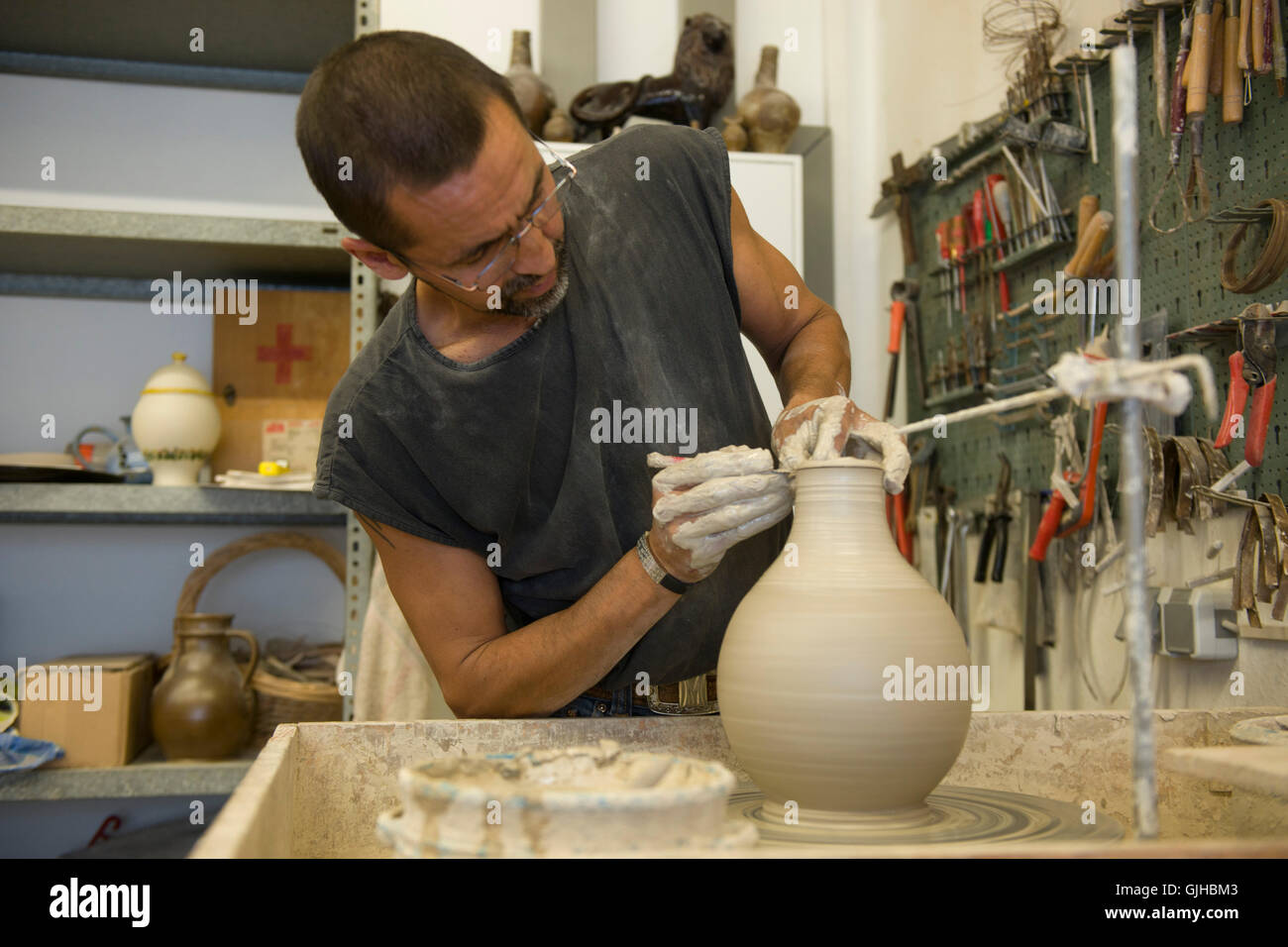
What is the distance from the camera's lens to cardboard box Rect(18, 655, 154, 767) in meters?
2.19

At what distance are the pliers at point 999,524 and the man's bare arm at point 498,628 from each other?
1190 mm

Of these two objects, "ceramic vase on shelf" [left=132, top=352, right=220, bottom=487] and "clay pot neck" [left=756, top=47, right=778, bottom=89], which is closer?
"ceramic vase on shelf" [left=132, top=352, right=220, bottom=487]

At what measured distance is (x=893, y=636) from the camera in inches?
35.9

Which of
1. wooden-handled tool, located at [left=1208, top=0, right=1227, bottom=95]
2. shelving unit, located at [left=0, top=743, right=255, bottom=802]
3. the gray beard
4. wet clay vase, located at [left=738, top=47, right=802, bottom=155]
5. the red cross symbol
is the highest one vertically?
wet clay vase, located at [left=738, top=47, right=802, bottom=155]

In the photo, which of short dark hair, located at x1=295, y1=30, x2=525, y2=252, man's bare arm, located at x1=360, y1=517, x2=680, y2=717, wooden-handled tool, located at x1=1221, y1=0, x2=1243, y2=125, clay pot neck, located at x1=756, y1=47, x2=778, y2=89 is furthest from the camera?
clay pot neck, located at x1=756, y1=47, x2=778, y2=89

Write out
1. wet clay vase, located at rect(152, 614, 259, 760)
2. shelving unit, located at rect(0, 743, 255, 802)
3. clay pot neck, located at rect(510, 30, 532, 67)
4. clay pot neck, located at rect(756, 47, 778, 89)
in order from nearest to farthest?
1. shelving unit, located at rect(0, 743, 255, 802)
2. wet clay vase, located at rect(152, 614, 259, 760)
3. clay pot neck, located at rect(510, 30, 532, 67)
4. clay pot neck, located at rect(756, 47, 778, 89)

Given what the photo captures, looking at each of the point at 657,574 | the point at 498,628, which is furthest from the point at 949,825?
the point at 498,628

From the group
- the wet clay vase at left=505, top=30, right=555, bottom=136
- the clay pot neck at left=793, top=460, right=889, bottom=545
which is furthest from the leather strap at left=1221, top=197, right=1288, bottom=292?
the wet clay vase at left=505, top=30, right=555, bottom=136

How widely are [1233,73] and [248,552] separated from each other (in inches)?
89.5

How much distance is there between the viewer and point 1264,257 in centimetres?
149

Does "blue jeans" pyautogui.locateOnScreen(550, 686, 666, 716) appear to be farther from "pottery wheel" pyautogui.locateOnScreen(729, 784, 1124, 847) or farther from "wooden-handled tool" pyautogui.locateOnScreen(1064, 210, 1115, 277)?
"wooden-handled tool" pyautogui.locateOnScreen(1064, 210, 1115, 277)

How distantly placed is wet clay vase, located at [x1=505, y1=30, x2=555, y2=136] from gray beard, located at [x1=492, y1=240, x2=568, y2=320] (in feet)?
4.46

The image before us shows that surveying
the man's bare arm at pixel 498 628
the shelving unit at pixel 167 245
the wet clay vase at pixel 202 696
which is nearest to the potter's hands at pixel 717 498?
the man's bare arm at pixel 498 628

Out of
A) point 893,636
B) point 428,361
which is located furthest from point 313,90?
point 893,636
